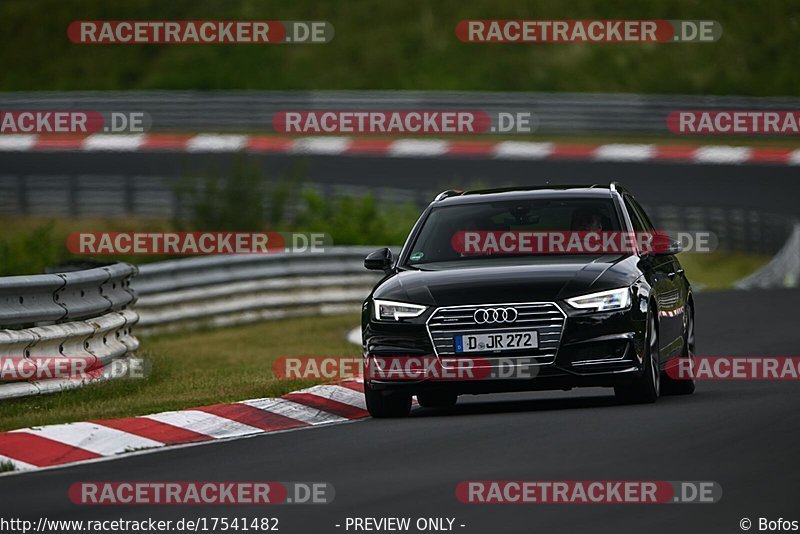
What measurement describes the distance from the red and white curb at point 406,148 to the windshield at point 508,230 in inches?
971

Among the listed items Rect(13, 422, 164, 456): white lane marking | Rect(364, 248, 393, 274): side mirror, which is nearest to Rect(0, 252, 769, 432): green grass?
Rect(13, 422, 164, 456): white lane marking

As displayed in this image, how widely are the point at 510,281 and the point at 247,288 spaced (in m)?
10.9

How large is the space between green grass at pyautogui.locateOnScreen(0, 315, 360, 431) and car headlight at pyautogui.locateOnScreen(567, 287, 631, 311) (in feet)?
8.44

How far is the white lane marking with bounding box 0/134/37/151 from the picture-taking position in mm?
37875

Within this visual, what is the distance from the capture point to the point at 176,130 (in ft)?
133

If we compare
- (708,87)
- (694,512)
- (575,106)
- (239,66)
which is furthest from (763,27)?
(694,512)

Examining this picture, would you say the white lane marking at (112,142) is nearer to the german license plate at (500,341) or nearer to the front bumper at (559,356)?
the front bumper at (559,356)

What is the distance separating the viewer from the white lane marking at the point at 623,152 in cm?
3722

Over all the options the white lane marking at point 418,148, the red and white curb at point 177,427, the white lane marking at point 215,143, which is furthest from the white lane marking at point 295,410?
the white lane marking at point 418,148

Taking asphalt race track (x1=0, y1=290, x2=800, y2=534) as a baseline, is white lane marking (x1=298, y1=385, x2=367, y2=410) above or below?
above

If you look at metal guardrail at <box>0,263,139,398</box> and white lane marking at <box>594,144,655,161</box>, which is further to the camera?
white lane marking at <box>594,144,655,161</box>

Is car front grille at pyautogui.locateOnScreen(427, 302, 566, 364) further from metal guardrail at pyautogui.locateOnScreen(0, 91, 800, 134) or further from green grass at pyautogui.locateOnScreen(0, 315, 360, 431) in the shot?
metal guardrail at pyautogui.locateOnScreen(0, 91, 800, 134)

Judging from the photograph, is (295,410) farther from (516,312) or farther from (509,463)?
(509,463)

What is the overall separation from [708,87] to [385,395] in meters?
35.6
